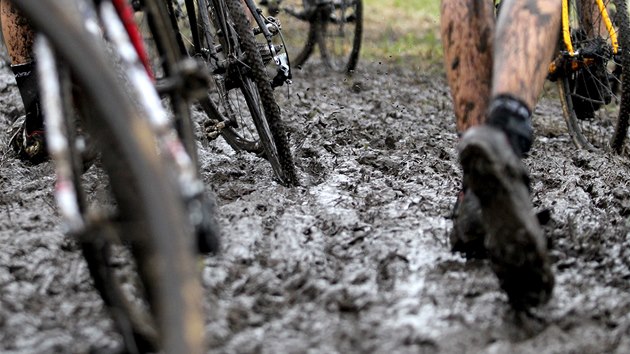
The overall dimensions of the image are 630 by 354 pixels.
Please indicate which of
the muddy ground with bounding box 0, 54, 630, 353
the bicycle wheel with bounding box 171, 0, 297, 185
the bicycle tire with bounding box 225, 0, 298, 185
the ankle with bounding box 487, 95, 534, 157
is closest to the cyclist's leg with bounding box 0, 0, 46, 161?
the muddy ground with bounding box 0, 54, 630, 353

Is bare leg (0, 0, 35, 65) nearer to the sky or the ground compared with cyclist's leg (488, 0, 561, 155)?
nearer to the sky

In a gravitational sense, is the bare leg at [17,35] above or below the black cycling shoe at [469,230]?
above

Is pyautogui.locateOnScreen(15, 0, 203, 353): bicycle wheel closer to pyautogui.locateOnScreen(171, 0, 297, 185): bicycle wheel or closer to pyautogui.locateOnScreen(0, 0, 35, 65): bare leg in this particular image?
pyautogui.locateOnScreen(171, 0, 297, 185): bicycle wheel

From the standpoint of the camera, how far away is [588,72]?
13.0 ft

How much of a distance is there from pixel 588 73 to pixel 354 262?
2.35 m

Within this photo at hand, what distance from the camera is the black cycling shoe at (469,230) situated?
6.54 ft

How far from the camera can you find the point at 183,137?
168cm

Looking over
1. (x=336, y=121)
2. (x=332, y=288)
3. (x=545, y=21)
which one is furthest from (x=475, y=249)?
(x=336, y=121)

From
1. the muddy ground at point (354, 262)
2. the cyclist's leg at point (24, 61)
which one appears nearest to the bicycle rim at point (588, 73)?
the muddy ground at point (354, 262)

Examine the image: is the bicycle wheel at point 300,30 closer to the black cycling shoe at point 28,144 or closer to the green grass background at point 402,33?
the green grass background at point 402,33

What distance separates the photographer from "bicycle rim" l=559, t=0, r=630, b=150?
3.85 metres

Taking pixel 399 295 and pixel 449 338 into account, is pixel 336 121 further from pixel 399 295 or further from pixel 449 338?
pixel 449 338

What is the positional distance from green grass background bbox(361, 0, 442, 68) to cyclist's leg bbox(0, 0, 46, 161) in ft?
12.2

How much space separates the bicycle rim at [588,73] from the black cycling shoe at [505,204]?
2303mm
